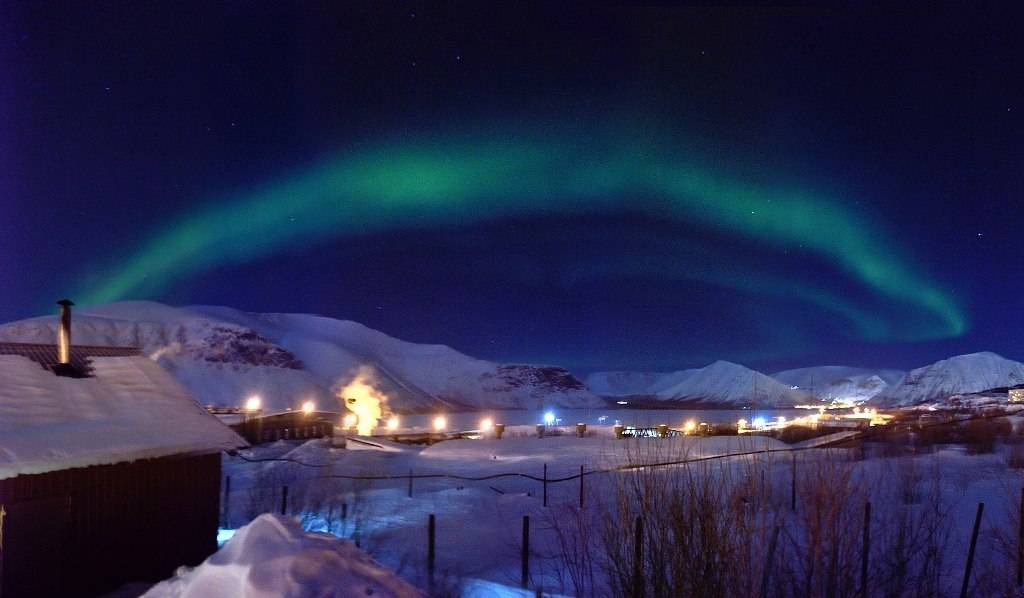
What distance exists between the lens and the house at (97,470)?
11289 mm

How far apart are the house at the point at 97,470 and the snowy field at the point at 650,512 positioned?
11.9 ft

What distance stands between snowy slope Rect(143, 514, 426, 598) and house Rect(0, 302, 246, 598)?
6.55 meters

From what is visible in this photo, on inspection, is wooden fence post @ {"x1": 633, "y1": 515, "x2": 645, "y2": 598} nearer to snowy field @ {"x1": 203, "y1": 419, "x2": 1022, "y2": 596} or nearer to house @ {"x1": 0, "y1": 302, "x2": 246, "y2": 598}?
snowy field @ {"x1": 203, "y1": 419, "x2": 1022, "y2": 596}

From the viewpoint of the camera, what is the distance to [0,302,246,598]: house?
11289 millimetres

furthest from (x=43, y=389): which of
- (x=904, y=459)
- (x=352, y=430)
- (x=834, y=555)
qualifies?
(x=352, y=430)

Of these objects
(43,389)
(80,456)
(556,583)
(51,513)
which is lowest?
(556,583)

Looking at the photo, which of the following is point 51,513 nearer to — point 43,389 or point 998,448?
point 43,389

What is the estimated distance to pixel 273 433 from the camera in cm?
4022

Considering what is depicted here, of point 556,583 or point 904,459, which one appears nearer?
point 556,583

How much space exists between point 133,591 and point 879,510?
53.1 ft

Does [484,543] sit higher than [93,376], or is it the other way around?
[93,376]

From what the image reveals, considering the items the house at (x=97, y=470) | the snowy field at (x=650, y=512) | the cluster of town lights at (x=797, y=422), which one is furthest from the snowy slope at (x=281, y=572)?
the cluster of town lights at (x=797, y=422)

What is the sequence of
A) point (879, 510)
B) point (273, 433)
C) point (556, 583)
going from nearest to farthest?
point (556, 583)
point (879, 510)
point (273, 433)

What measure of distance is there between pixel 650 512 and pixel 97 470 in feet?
30.8
